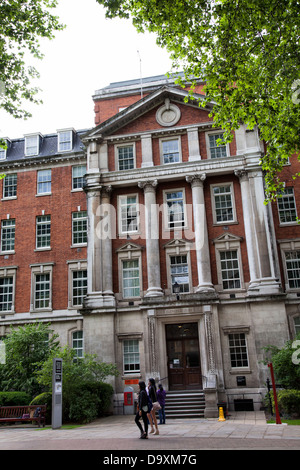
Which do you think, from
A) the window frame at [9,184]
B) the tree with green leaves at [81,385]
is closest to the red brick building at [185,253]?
the tree with green leaves at [81,385]

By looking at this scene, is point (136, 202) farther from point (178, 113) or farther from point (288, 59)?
point (288, 59)

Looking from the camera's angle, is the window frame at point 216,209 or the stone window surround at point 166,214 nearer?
the window frame at point 216,209

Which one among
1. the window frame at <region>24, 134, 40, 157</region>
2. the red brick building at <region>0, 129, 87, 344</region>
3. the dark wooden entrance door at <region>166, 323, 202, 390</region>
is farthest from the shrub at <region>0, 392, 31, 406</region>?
the window frame at <region>24, 134, 40, 157</region>

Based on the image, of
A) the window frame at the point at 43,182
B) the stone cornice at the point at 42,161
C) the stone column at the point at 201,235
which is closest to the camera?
the stone column at the point at 201,235

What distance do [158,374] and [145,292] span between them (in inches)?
182

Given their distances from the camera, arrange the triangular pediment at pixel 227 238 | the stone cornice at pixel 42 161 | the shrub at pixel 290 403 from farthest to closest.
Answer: the stone cornice at pixel 42 161
the triangular pediment at pixel 227 238
the shrub at pixel 290 403

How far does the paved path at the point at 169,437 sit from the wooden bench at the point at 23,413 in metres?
0.36

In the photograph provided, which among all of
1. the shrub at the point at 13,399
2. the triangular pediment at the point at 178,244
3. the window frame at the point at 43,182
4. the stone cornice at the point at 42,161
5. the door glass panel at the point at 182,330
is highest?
the stone cornice at the point at 42,161

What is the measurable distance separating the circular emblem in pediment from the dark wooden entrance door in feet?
41.0

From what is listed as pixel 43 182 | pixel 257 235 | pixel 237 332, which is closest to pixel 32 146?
pixel 43 182

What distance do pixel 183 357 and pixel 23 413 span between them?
902cm

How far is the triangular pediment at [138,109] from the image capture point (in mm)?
27672

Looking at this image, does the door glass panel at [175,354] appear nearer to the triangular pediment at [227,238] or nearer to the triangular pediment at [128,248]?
the triangular pediment at [128,248]

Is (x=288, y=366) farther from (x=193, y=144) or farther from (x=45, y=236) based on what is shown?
(x=45, y=236)
